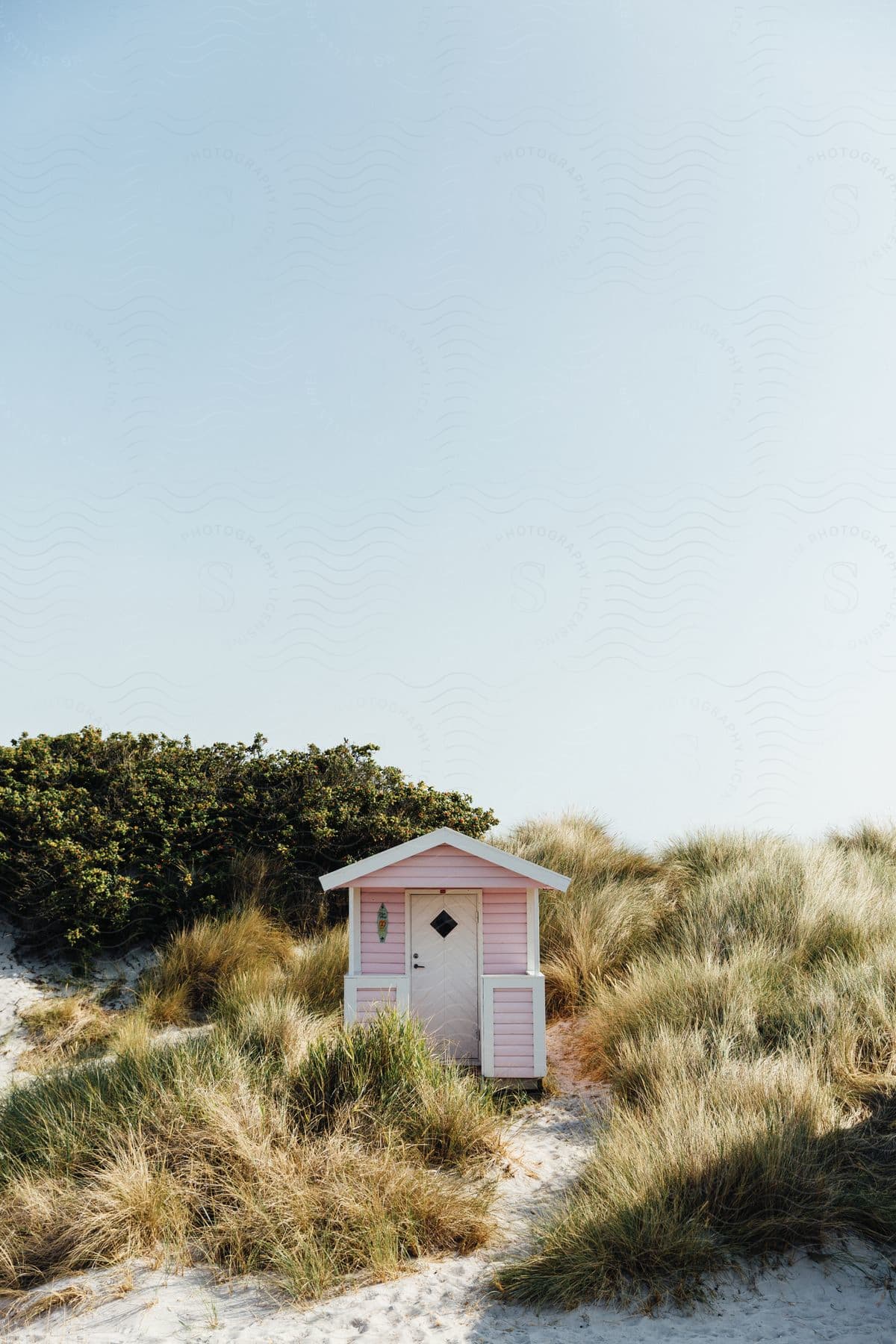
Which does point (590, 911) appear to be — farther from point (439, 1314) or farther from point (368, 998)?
point (439, 1314)

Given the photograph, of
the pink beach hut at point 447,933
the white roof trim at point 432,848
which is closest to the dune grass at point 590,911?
the pink beach hut at point 447,933

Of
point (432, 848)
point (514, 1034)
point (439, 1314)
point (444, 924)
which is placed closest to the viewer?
point (439, 1314)

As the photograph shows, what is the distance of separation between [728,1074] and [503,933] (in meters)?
3.31

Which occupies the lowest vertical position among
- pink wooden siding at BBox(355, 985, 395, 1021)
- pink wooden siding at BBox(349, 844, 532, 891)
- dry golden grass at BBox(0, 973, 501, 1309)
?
dry golden grass at BBox(0, 973, 501, 1309)

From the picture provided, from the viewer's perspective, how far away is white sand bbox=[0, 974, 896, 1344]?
18.4 feet

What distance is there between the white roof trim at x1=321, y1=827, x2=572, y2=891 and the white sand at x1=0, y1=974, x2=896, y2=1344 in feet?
14.2

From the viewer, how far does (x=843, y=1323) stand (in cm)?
573

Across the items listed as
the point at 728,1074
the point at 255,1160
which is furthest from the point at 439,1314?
the point at 728,1074

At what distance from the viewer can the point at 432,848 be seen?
416 inches

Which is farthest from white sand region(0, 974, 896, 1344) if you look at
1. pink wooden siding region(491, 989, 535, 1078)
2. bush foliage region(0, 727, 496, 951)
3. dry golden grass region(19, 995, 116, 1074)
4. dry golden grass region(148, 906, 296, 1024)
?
bush foliage region(0, 727, 496, 951)

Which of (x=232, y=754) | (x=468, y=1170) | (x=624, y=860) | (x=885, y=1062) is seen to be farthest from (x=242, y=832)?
(x=885, y=1062)

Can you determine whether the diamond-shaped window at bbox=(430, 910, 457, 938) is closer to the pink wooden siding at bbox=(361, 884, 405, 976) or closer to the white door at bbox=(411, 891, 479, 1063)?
the white door at bbox=(411, 891, 479, 1063)

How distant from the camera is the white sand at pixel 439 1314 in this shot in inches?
221

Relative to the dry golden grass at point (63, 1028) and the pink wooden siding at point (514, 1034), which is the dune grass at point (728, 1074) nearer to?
the pink wooden siding at point (514, 1034)
